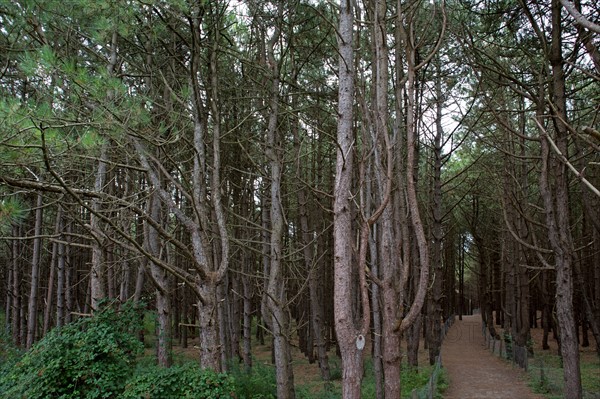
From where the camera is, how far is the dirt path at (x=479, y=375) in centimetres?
1154

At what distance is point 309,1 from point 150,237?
6.25m

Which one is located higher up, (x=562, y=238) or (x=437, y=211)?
(x=437, y=211)

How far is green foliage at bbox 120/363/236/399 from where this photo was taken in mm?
6285

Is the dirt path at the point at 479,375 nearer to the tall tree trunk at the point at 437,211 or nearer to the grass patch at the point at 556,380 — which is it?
the grass patch at the point at 556,380

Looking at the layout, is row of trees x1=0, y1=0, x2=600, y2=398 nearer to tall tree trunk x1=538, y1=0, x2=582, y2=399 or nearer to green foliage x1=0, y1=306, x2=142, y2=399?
tall tree trunk x1=538, y1=0, x2=582, y2=399

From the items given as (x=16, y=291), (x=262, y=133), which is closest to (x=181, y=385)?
(x=262, y=133)

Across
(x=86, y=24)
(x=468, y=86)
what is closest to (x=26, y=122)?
(x=86, y=24)

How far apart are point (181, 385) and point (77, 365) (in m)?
1.72

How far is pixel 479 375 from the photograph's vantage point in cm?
1425

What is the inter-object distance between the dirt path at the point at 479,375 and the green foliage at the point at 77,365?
26.2 feet

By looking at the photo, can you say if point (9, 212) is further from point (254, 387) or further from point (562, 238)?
point (562, 238)

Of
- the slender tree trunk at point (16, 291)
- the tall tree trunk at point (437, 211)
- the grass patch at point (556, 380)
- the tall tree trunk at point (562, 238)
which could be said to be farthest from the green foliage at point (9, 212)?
the slender tree trunk at point (16, 291)

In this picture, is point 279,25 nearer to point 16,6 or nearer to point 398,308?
point 16,6

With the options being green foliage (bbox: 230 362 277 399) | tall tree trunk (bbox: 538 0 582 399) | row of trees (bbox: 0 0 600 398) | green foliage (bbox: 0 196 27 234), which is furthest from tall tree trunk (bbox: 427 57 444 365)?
green foliage (bbox: 0 196 27 234)
